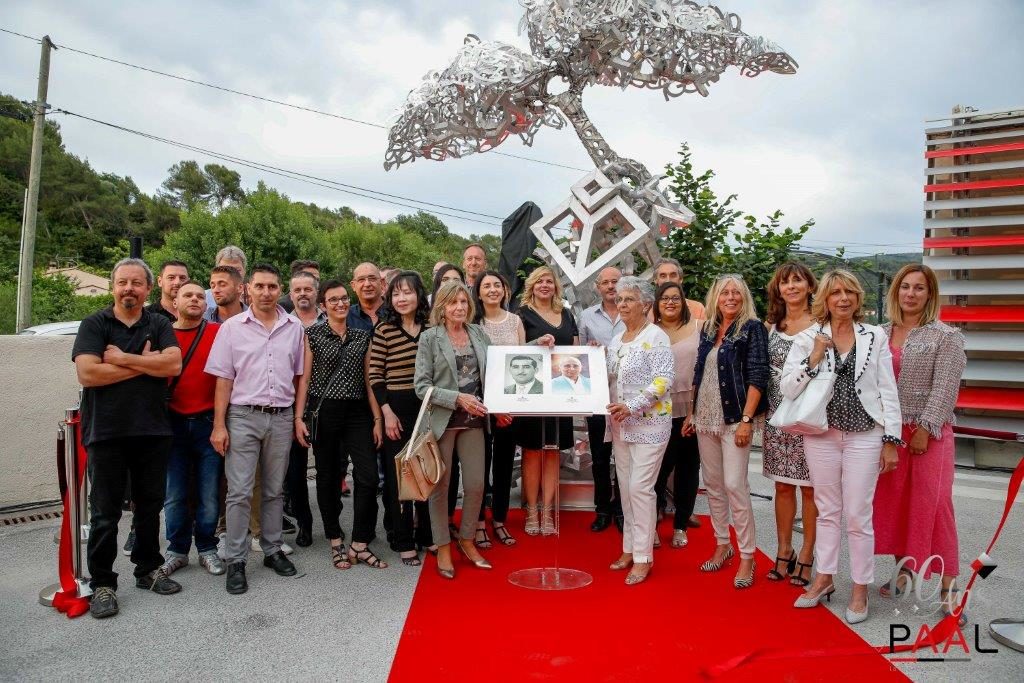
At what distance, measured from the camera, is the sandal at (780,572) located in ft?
12.4

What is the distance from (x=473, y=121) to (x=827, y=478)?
421cm

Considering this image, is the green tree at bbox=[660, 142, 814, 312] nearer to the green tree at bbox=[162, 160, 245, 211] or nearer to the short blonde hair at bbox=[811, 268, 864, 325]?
the short blonde hair at bbox=[811, 268, 864, 325]

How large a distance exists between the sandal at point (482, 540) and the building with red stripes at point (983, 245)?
16.0 ft

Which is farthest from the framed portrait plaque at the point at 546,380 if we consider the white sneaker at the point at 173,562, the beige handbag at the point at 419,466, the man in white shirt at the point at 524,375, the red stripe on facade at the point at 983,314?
the red stripe on facade at the point at 983,314

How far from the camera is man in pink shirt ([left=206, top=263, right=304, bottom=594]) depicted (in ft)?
12.3

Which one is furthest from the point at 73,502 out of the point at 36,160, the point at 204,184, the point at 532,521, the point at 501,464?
the point at 204,184

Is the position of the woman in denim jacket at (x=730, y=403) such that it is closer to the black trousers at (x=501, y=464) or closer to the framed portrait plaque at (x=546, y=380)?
the framed portrait plaque at (x=546, y=380)

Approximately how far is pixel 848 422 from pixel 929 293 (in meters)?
0.83

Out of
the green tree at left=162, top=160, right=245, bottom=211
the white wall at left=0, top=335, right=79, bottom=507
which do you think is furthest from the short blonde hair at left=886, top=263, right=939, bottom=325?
the green tree at left=162, top=160, right=245, bottom=211

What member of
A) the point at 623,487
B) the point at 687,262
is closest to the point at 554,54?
the point at 687,262

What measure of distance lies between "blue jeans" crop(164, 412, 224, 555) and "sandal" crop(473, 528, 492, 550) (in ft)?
5.19

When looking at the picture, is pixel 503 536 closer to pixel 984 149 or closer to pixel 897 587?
pixel 897 587

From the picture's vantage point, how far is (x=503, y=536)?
450cm

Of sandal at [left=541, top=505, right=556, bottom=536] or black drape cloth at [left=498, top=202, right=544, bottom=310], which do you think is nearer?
sandal at [left=541, top=505, right=556, bottom=536]
